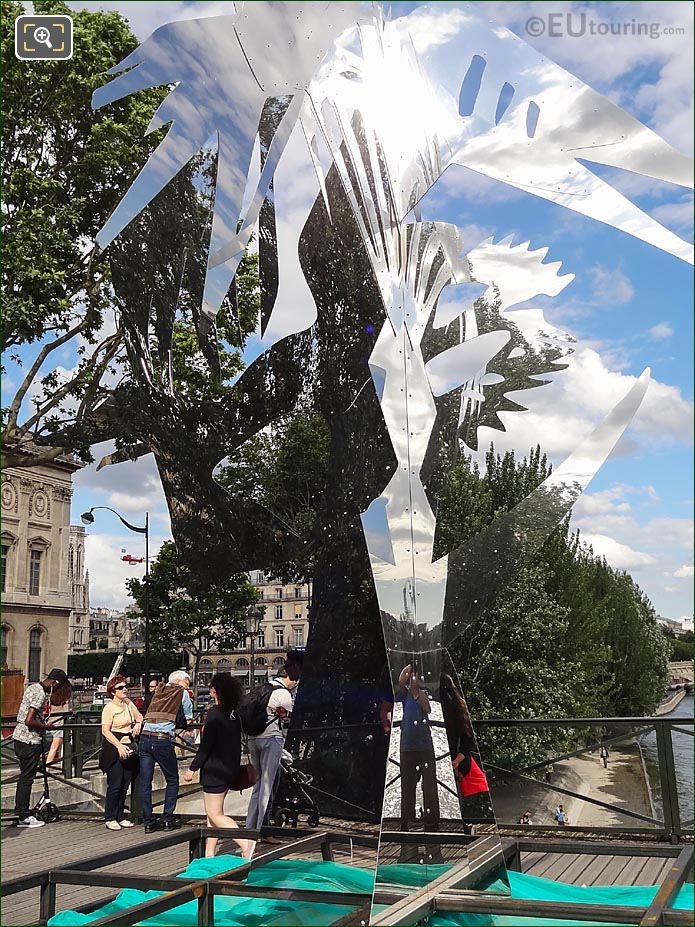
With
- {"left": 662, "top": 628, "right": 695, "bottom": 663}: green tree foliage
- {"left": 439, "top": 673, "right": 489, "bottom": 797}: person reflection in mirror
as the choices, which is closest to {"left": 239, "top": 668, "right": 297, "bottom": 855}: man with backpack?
{"left": 439, "top": 673, "right": 489, "bottom": 797}: person reflection in mirror

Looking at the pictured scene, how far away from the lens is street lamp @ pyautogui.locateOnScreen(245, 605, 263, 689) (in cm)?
453

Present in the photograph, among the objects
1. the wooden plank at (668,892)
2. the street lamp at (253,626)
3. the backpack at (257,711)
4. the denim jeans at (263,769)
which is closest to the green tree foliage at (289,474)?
the street lamp at (253,626)

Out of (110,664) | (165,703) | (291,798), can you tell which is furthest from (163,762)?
(291,798)

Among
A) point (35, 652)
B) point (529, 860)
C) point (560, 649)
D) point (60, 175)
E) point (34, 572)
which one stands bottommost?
point (529, 860)

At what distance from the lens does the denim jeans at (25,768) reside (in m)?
6.04

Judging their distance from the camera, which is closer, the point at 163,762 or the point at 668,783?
the point at 668,783

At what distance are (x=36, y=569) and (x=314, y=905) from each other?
327 cm

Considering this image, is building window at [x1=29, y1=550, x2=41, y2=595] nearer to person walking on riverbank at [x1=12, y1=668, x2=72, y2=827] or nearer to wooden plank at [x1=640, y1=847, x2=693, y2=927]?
person walking on riverbank at [x1=12, y1=668, x2=72, y2=827]

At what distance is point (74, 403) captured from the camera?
553 centimetres

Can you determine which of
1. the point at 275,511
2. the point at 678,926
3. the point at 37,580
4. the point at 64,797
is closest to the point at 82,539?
the point at 37,580

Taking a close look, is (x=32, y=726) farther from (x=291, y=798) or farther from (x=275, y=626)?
(x=291, y=798)

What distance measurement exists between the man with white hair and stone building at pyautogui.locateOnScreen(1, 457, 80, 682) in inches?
35.2

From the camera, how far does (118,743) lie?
18.7ft

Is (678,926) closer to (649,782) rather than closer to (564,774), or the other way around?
(649,782)
